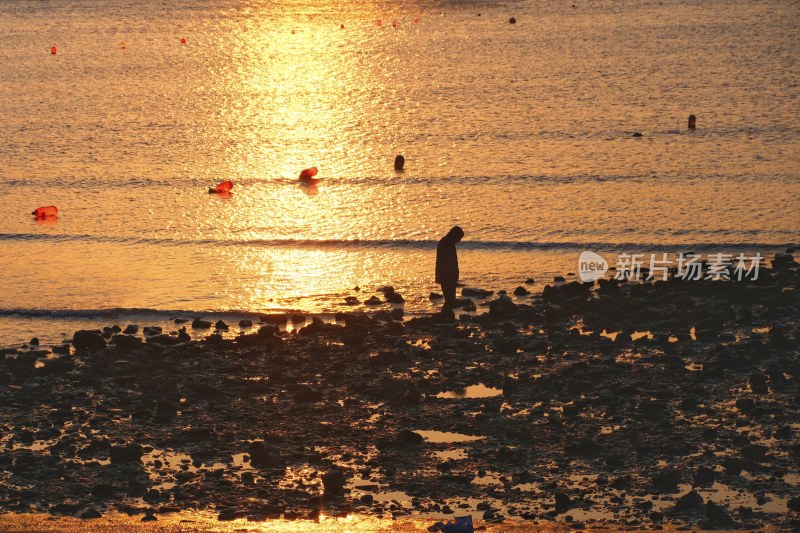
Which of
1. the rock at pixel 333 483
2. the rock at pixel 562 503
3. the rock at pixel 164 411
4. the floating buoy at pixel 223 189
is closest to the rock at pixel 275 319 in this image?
the rock at pixel 164 411

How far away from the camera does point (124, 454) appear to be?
59.8 feet

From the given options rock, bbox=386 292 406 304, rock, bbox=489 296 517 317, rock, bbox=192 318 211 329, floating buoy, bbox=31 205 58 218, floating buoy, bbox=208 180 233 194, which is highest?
floating buoy, bbox=208 180 233 194

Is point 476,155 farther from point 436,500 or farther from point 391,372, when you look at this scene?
point 436,500

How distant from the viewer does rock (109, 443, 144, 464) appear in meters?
18.2

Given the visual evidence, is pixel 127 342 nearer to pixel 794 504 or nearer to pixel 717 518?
pixel 717 518

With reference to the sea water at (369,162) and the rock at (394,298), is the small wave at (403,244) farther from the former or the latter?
the rock at (394,298)

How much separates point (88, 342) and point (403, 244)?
1115 centimetres

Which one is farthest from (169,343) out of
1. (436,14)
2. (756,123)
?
(436,14)

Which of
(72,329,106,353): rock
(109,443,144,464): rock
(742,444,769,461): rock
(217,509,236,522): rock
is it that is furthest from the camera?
(72,329,106,353): rock

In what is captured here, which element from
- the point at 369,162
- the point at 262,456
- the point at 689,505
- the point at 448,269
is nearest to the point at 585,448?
the point at 689,505

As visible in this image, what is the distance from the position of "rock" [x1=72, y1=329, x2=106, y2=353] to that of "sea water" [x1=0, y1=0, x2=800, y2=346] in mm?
1432

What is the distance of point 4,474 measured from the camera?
58.6 feet

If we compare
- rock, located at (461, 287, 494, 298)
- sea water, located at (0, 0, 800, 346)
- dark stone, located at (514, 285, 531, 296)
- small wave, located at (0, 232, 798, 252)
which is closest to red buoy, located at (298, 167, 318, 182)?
sea water, located at (0, 0, 800, 346)

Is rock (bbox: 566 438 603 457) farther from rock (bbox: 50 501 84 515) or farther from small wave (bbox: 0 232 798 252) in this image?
small wave (bbox: 0 232 798 252)
